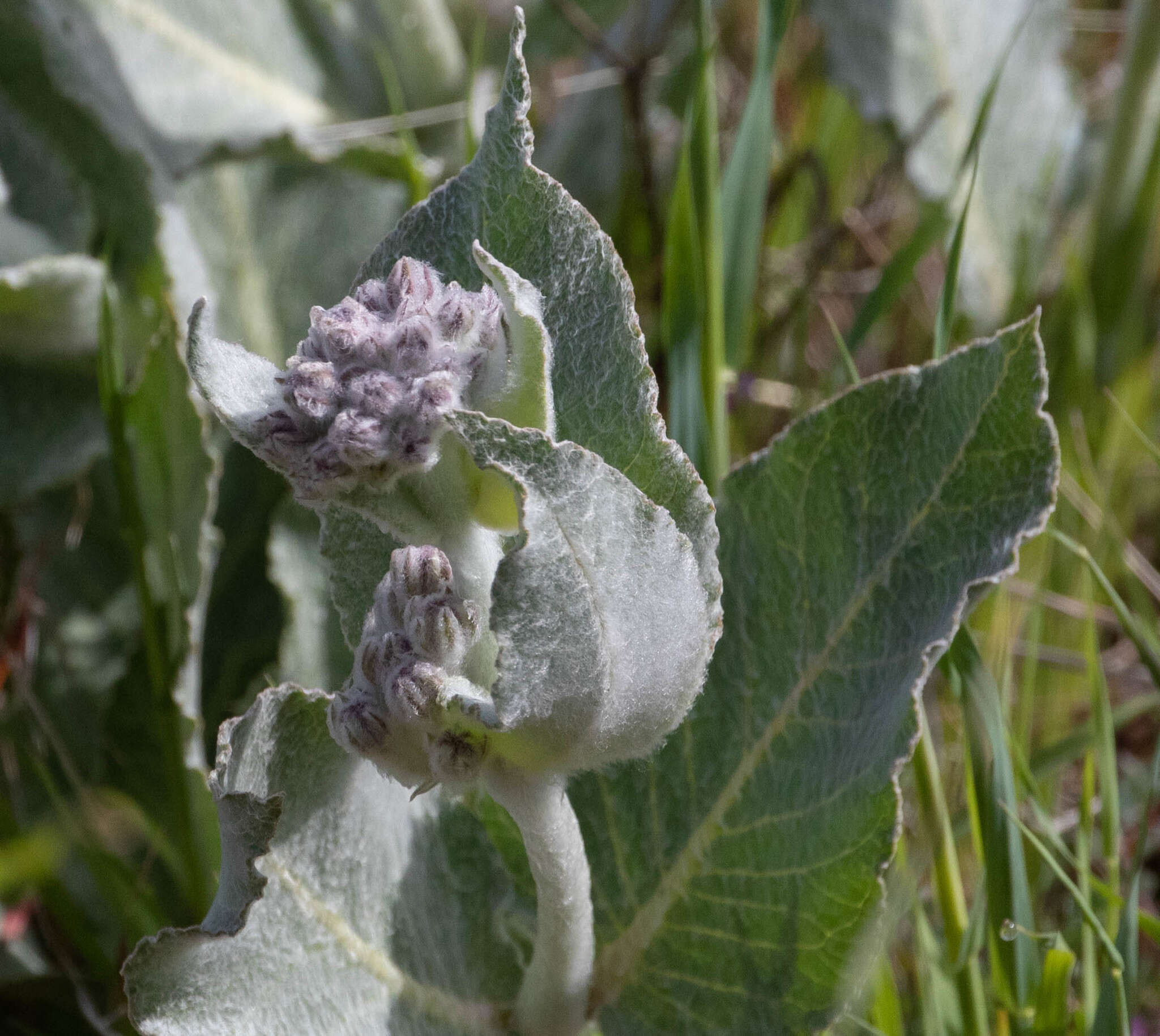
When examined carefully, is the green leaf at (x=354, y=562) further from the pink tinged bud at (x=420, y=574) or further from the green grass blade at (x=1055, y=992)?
the green grass blade at (x=1055, y=992)

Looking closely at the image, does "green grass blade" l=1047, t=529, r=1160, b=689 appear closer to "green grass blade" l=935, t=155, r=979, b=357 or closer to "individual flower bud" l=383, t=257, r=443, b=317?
"green grass blade" l=935, t=155, r=979, b=357

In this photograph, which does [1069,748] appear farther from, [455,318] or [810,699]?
[455,318]

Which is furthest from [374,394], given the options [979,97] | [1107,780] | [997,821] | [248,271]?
[979,97]

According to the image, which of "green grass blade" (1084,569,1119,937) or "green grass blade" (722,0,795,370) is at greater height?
"green grass blade" (722,0,795,370)

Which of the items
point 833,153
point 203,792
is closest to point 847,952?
point 203,792

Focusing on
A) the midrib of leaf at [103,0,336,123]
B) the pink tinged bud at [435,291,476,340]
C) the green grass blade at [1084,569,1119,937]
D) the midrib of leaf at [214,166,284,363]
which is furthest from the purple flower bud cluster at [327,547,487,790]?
the midrib of leaf at [103,0,336,123]

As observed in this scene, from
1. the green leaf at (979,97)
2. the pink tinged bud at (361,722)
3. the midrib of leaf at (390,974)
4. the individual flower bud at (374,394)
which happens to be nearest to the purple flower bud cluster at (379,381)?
the individual flower bud at (374,394)
